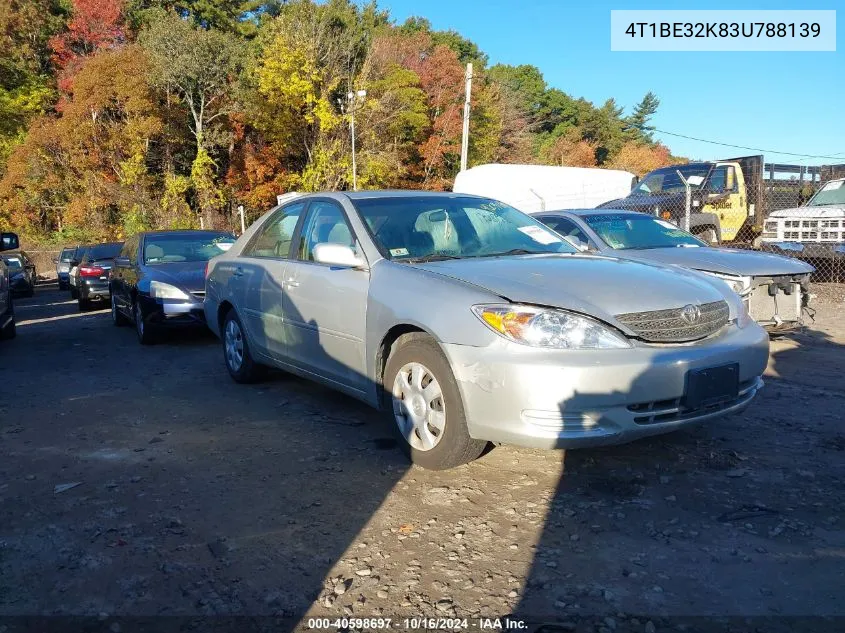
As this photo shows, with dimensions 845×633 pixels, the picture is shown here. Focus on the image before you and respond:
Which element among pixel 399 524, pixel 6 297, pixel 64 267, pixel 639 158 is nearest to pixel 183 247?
pixel 6 297

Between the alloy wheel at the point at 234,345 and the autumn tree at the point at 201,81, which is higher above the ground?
the autumn tree at the point at 201,81

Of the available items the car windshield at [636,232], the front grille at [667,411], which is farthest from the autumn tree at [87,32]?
the front grille at [667,411]

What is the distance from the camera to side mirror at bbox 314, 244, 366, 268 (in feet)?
13.8

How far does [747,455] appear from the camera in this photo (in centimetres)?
392

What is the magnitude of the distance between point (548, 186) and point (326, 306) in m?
16.5

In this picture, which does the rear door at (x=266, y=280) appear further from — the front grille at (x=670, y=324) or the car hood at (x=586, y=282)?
the front grille at (x=670, y=324)

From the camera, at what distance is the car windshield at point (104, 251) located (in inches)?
585

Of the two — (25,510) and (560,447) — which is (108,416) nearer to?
(25,510)

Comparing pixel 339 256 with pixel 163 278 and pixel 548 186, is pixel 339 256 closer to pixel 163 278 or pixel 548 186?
pixel 163 278

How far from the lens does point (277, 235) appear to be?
5.52m

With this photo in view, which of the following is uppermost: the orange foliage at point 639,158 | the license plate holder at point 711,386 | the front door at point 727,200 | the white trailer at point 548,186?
the orange foliage at point 639,158

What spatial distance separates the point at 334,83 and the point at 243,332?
3103 cm

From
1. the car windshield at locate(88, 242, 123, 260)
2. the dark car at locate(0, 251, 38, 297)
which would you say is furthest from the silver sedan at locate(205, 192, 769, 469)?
the dark car at locate(0, 251, 38, 297)

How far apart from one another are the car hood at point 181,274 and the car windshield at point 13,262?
1372 centimetres
